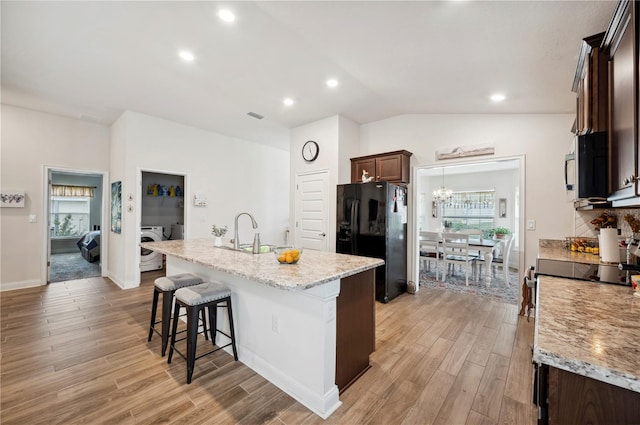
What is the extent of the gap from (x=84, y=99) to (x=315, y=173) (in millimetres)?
3649

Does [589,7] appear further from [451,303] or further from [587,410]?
[451,303]

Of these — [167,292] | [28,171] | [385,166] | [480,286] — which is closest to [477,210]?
[480,286]

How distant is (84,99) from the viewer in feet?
12.9

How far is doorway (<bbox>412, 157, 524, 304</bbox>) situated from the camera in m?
5.20

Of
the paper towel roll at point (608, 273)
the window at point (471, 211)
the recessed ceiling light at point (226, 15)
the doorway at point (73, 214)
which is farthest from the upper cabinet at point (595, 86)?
the doorway at point (73, 214)

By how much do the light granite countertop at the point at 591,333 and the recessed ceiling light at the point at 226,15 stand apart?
282 cm

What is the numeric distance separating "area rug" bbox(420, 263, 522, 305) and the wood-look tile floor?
884 mm

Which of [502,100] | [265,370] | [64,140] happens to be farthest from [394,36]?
[64,140]

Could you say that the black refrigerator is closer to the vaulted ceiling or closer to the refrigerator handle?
the refrigerator handle

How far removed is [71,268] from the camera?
227 inches

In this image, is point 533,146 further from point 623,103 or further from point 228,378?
point 228,378

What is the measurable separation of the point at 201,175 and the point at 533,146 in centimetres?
551

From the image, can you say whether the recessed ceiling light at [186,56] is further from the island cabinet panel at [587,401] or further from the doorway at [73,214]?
the doorway at [73,214]

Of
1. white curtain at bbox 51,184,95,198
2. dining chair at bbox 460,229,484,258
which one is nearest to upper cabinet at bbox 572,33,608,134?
dining chair at bbox 460,229,484,258
